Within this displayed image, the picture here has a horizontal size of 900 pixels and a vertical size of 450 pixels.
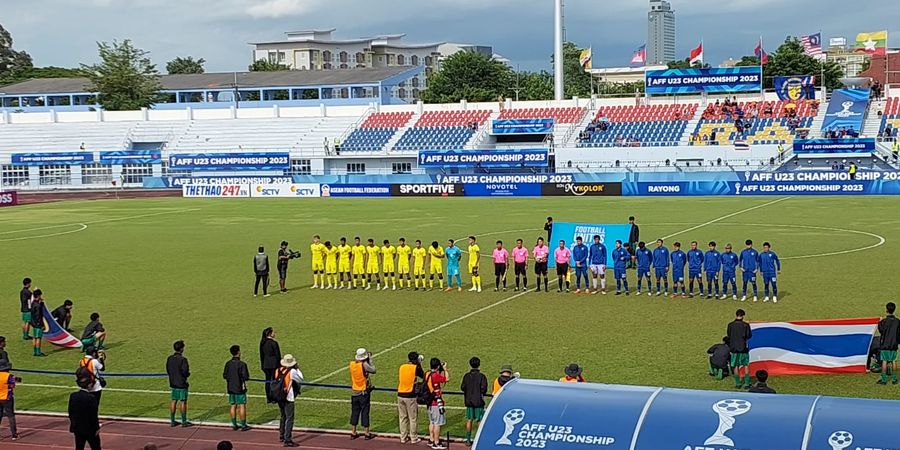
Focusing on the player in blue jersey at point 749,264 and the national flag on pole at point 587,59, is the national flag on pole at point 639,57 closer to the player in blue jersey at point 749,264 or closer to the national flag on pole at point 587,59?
the national flag on pole at point 587,59

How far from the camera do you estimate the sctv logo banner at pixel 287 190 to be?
226ft

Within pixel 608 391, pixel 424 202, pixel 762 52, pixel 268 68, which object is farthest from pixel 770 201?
pixel 268 68

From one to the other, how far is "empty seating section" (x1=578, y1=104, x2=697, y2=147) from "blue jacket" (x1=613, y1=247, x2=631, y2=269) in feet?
160

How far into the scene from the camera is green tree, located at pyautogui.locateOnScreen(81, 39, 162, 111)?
340 feet

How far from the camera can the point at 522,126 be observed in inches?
3123

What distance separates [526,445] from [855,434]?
246 cm

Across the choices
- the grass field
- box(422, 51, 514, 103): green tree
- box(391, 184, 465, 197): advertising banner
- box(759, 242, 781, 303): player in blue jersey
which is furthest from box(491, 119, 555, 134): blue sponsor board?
box(759, 242, 781, 303): player in blue jersey

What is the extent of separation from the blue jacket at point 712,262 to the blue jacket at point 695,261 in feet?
0.70

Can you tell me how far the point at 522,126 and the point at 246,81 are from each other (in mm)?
40413

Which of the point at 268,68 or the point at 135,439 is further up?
the point at 268,68

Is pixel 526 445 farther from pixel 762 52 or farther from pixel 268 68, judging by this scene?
pixel 268 68

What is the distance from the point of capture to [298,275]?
99.7 ft

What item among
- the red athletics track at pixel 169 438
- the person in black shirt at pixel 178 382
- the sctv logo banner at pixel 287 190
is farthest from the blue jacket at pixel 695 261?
the sctv logo banner at pixel 287 190

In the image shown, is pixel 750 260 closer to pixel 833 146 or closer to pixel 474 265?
pixel 474 265
